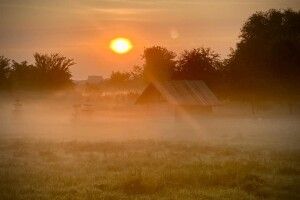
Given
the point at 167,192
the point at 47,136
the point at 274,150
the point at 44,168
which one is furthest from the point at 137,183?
the point at 47,136

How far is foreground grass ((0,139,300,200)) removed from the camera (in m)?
14.3

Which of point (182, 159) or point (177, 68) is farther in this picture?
point (177, 68)

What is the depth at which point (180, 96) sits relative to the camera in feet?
189

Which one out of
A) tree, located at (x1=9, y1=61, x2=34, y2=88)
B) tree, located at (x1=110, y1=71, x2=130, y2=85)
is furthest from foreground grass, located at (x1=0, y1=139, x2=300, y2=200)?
tree, located at (x1=110, y1=71, x2=130, y2=85)

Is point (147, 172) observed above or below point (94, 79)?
below

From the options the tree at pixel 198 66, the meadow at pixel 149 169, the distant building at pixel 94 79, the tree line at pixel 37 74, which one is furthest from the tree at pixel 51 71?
the distant building at pixel 94 79

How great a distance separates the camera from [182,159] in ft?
67.1

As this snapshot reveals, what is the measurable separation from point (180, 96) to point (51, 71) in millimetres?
28106

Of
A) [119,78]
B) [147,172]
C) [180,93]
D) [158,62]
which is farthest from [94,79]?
[147,172]

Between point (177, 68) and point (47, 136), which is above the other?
point (177, 68)

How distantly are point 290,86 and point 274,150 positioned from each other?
46.7 meters

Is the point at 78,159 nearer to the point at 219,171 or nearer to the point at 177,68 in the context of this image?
the point at 219,171

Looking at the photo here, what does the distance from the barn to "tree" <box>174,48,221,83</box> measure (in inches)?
516

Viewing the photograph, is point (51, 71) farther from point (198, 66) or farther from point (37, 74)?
point (198, 66)
